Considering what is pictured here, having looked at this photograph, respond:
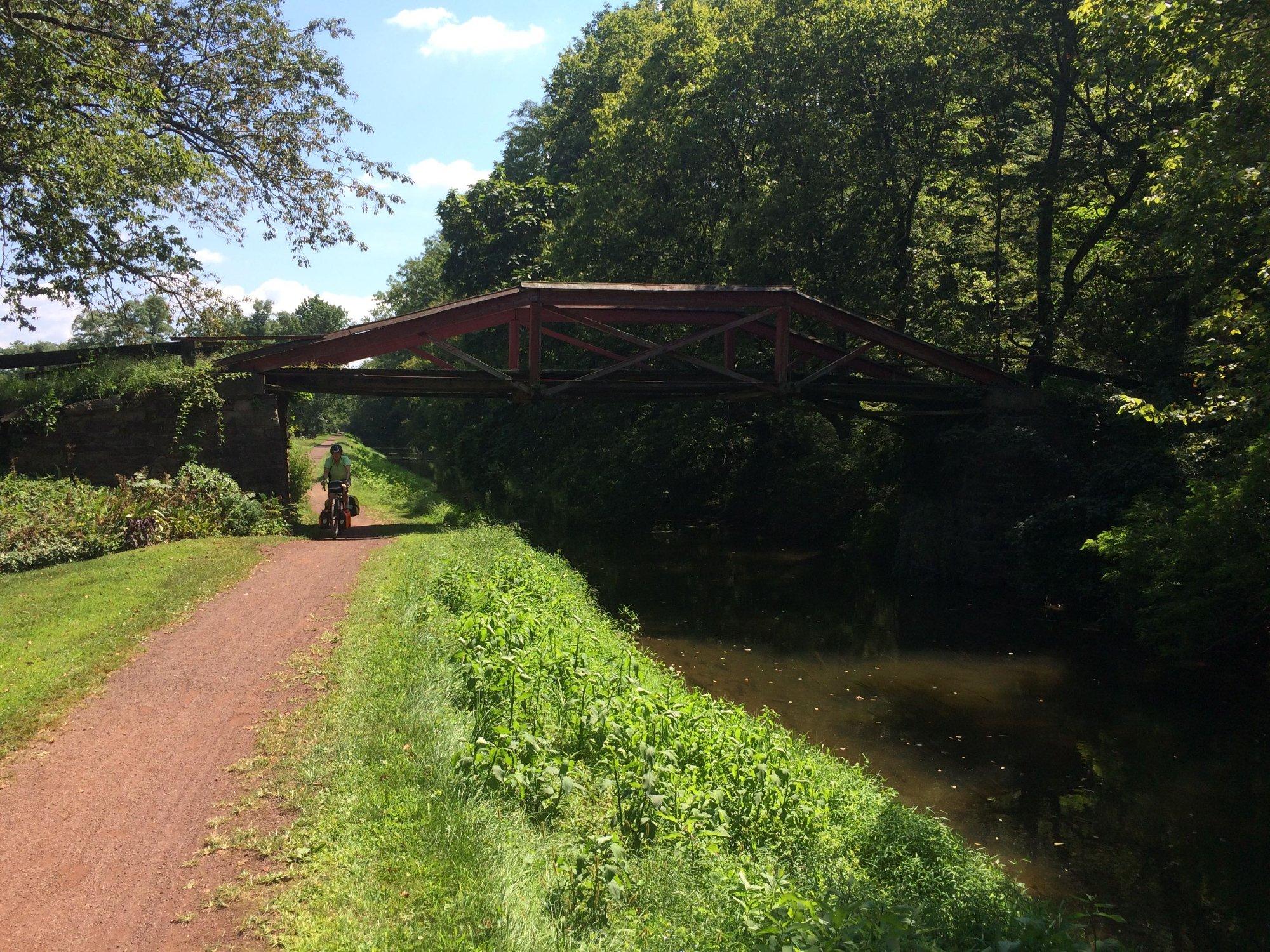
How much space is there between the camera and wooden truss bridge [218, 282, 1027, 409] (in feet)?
56.7

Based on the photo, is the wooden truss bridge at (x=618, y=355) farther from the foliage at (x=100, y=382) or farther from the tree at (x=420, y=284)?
the tree at (x=420, y=284)

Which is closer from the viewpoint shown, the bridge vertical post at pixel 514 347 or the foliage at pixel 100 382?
the foliage at pixel 100 382

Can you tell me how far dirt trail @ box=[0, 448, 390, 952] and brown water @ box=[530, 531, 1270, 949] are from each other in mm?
5727

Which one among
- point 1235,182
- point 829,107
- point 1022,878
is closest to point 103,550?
point 1022,878

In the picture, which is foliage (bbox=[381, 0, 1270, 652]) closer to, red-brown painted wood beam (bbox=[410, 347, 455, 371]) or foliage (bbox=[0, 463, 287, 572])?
red-brown painted wood beam (bbox=[410, 347, 455, 371])

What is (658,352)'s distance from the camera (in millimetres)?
17359

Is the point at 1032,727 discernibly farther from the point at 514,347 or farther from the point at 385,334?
the point at 385,334

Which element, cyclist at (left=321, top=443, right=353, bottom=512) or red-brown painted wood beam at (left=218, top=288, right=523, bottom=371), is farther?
red-brown painted wood beam at (left=218, top=288, right=523, bottom=371)

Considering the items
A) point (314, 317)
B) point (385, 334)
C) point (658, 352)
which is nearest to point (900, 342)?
point (658, 352)

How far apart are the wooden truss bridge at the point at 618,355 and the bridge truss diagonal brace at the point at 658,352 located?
0.03m

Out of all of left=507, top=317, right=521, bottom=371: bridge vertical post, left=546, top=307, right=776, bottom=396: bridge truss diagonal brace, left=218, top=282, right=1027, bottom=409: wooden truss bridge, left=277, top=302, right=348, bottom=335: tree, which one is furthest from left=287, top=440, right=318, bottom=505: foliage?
left=277, top=302, right=348, bottom=335: tree

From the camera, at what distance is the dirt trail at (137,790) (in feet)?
13.4

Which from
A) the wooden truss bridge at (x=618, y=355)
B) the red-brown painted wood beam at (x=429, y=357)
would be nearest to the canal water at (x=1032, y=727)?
the wooden truss bridge at (x=618, y=355)

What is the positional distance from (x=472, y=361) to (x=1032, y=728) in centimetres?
1163
